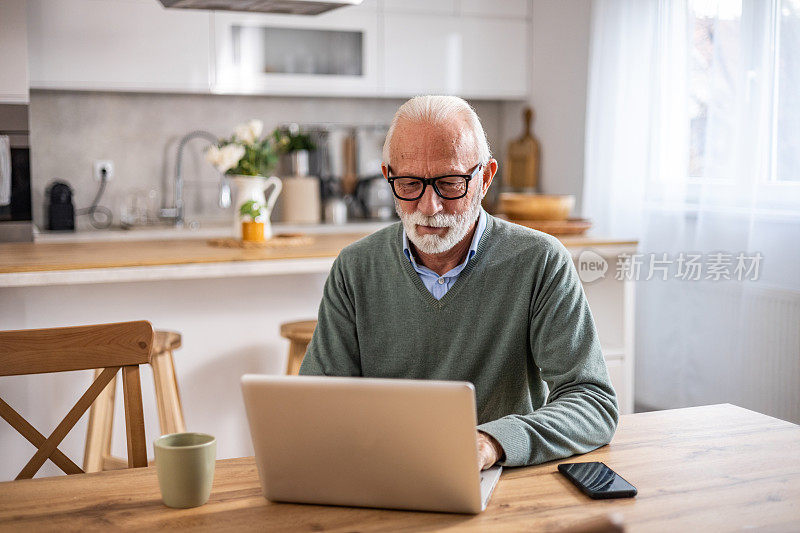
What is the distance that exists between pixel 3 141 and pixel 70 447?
5.03 feet

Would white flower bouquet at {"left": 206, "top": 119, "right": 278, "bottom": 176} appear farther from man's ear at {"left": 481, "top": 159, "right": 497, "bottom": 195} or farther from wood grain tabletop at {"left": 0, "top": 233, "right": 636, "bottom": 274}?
man's ear at {"left": 481, "top": 159, "right": 497, "bottom": 195}

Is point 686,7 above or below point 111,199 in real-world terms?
above

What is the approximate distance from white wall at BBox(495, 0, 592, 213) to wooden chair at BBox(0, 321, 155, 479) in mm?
3341

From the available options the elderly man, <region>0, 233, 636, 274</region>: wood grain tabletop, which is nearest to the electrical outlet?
<region>0, 233, 636, 274</region>: wood grain tabletop

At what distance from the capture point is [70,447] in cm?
296

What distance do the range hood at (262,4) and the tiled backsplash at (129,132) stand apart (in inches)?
56.5

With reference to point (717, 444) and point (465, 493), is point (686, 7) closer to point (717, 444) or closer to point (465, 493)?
point (717, 444)

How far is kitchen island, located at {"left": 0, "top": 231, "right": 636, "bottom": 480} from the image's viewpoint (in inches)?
110

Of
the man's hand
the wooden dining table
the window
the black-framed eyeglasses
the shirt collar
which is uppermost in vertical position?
the window

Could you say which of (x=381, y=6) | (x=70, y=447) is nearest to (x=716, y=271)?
(x=381, y=6)

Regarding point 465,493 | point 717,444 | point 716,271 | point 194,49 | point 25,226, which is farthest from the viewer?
point 194,49

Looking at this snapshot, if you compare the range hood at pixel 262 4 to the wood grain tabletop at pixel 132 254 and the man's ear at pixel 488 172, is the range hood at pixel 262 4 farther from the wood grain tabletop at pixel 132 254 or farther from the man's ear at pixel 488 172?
A: the man's ear at pixel 488 172

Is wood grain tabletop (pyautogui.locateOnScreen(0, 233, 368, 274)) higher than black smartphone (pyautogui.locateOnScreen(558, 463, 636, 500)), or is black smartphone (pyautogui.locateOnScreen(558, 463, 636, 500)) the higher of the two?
wood grain tabletop (pyautogui.locateOnScreen(0, 233, 368, 274))

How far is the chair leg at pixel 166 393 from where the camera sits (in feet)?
9.01
